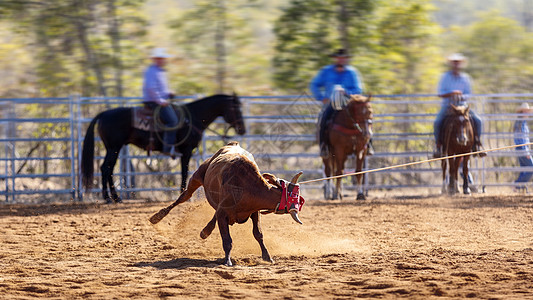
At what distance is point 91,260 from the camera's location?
6969 mm

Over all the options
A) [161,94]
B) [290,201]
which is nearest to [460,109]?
[161,94]

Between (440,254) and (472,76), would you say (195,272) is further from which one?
(472,76)

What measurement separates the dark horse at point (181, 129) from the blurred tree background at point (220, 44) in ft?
13.6

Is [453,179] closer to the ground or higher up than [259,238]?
closer to the ground

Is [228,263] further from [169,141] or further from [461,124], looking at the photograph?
[461,124]

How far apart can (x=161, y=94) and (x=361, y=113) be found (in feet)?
11.4

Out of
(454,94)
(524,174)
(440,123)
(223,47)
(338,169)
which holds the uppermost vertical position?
(223,47)

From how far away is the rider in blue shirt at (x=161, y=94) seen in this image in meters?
12.1

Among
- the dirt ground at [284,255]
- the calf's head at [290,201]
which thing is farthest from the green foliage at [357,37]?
the calf's head at [290,201]

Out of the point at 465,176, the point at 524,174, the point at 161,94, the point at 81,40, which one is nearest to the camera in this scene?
the point at 161,94

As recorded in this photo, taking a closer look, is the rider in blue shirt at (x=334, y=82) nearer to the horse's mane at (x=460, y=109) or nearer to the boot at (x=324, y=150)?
the boot at (x=324, y=150)

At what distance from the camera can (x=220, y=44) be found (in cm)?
1797

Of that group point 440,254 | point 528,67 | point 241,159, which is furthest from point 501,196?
point 528,67

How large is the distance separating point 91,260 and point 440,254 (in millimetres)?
3432
